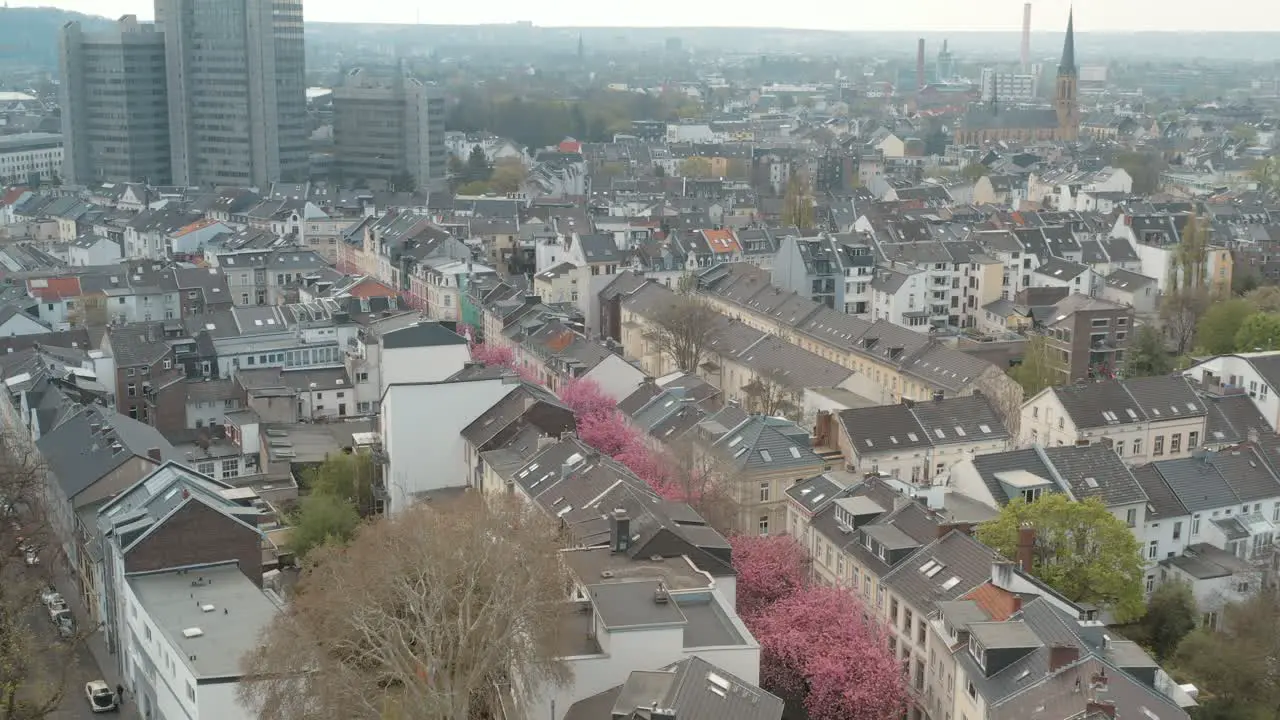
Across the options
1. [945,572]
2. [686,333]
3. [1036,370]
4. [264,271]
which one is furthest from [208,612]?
[264,271]

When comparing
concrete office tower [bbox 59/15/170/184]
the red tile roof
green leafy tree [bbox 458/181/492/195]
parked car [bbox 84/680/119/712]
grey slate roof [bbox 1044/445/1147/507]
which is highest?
concrete office tower [bbox 59/15/170/184]

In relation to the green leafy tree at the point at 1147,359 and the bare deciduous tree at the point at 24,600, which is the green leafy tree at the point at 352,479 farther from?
the green leafy tree at the point at 1147,359

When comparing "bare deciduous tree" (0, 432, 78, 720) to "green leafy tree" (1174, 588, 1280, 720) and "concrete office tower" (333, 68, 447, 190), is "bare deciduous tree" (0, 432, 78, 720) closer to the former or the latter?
"green leafy tree" (1174, 588, 1280, 720)

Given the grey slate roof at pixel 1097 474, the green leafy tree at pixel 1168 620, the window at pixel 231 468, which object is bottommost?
the window at pixel 231 468

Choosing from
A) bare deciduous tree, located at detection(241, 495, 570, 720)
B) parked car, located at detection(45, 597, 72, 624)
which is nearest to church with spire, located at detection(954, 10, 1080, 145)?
parked car, located at detection(45, 597, 72, 624)

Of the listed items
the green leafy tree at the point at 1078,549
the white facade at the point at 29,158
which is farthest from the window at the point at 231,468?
the white facade at the point at 29,158

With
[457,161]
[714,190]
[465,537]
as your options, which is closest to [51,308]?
[465,537]
